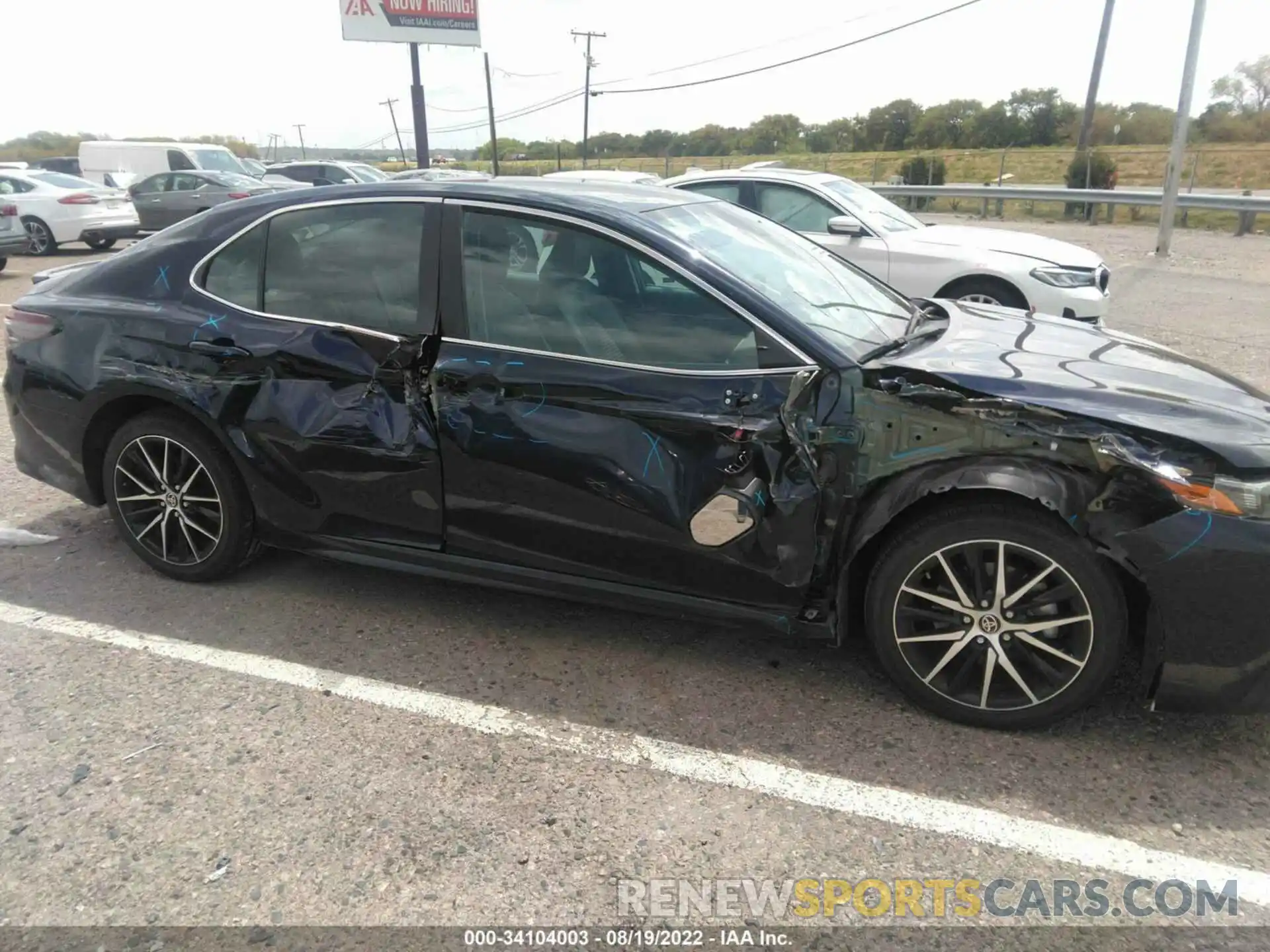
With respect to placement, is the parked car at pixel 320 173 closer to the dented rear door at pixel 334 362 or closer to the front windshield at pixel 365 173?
the front windshield at pixel 365 173

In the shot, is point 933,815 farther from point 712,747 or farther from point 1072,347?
point 1072,347

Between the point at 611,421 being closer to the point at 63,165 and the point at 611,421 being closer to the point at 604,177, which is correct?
the point at 604,177

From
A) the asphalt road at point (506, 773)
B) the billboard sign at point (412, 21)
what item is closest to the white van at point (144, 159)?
the billboard sign at point (412, 21)

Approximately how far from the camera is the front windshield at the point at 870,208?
8.00 metres

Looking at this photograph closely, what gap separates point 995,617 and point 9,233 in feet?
50.3

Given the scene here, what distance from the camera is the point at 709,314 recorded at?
2.96m

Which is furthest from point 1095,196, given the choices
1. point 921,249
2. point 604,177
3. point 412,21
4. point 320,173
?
point 412,21

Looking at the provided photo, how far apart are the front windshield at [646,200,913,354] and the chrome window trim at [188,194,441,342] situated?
1.01 m

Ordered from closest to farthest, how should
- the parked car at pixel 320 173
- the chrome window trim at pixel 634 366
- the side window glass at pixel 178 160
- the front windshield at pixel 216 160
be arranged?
the chrome window trim at pixel 634 366 < the parked car at pixel 320 173 < the front windshield at pixel 216 160 < the side window glass at pixel 178 160

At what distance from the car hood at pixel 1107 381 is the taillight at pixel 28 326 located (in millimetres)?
3556

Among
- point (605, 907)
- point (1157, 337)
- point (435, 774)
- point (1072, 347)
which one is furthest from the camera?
point (1157, 337)

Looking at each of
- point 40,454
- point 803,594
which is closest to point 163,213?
point 40,454

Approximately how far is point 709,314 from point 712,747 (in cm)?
141

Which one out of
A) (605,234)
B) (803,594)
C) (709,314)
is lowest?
(803,594)
